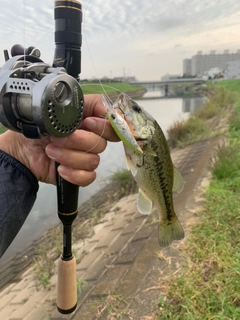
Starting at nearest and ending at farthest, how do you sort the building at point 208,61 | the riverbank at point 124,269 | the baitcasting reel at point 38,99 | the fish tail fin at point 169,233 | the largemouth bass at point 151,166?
the baitcasting reel at point 38,99, the largemouth bass at point 151,166, the fish tail fin at point 169,233, the riverbank at point 124,269, the building at point 208,61

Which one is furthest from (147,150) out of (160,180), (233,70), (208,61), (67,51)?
(208,61)

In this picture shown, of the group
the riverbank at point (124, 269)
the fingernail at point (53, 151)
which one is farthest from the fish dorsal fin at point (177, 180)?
the riverbank at point (124, 269)

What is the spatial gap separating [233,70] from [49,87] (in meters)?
66.0

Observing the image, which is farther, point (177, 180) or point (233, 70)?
point (233, 70)

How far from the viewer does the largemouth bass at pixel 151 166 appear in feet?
4.47

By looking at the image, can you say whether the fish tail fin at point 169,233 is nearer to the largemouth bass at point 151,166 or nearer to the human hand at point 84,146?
the largemouth bass at point 151,166

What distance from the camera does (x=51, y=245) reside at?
4719mm

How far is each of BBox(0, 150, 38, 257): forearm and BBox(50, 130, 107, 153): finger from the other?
0.38 m

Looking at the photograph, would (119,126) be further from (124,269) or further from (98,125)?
(124,269)

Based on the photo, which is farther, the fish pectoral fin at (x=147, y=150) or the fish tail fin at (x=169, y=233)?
the fish tail fin at (x=169, y=233)

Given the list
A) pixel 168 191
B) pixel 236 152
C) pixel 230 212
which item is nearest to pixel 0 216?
pixel 168 191

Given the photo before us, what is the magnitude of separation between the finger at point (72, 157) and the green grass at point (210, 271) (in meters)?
1.67

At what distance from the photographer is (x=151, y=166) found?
4.89 ft

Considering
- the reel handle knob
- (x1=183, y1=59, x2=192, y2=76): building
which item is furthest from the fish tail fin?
(x1=183, y1=59, x2=192, y2=76): building
